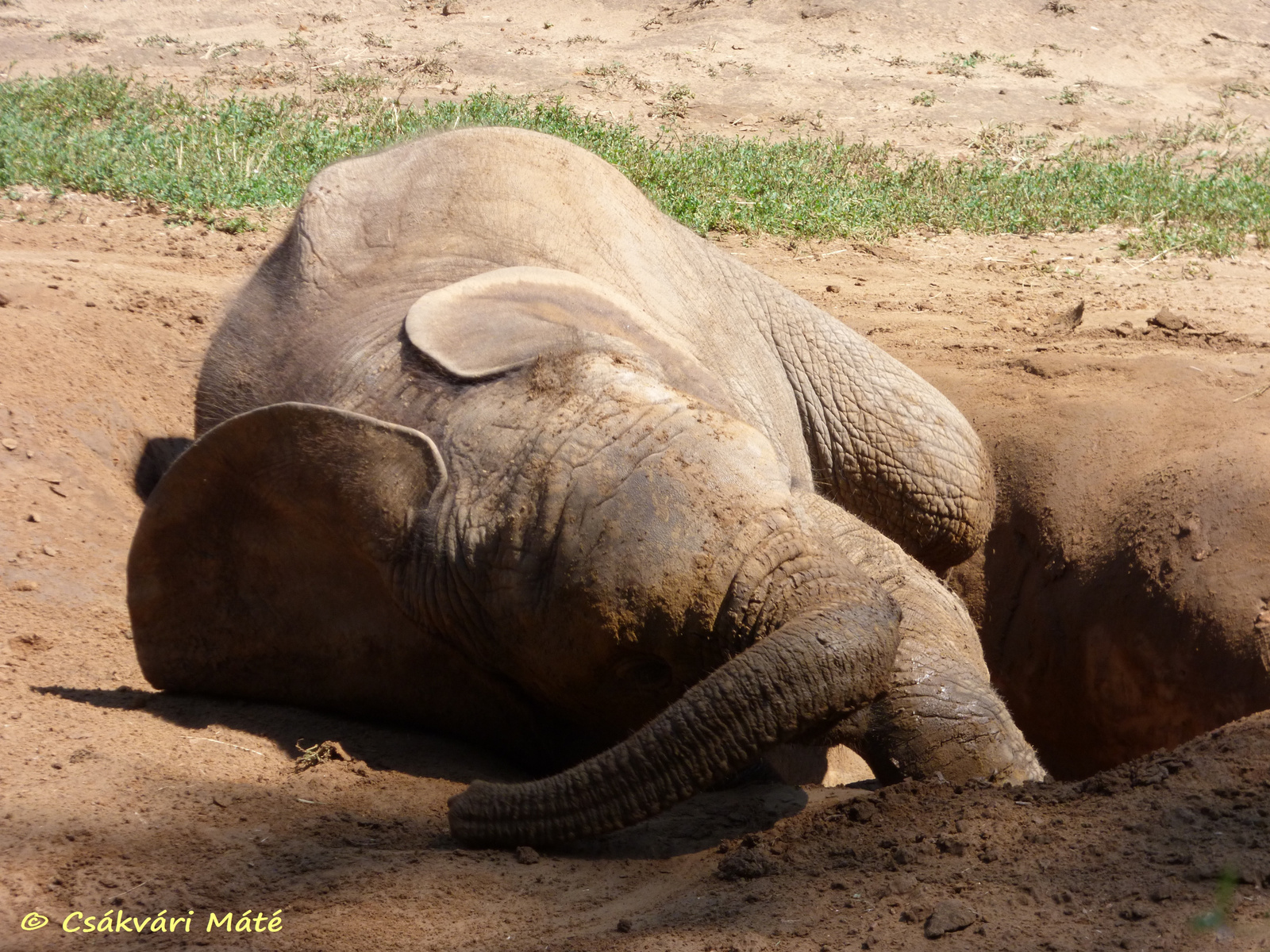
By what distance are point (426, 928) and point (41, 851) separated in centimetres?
82

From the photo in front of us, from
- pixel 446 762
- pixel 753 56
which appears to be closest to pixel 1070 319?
pixel 446 762

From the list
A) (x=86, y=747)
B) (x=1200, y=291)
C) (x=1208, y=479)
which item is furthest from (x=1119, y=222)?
(x=86, y=747)

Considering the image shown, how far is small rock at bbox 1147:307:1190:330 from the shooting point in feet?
21.9

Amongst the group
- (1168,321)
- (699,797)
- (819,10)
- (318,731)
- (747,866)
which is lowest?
(318,731)

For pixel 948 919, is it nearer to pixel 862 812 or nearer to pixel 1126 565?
pixel 862 812

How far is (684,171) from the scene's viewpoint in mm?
9102

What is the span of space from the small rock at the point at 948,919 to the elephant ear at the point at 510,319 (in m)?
1.61

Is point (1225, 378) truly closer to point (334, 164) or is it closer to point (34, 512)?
point (334, 164)

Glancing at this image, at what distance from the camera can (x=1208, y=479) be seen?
5117mm

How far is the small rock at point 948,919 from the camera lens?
2082mm

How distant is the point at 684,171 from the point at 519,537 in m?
6.53

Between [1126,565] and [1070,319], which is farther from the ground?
[1070,319]

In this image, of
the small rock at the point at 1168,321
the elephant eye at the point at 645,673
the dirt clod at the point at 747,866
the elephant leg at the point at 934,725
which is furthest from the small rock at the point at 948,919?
the small rock at the point at 1168,321

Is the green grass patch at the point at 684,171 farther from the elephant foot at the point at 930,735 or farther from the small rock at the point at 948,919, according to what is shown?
the small rock at the point at 948,919
